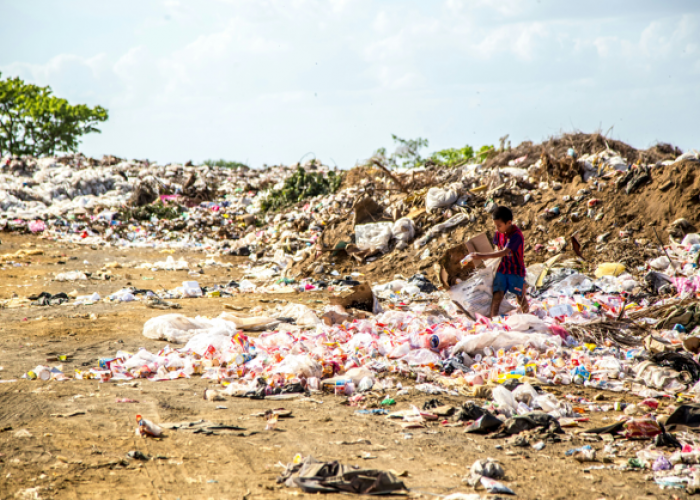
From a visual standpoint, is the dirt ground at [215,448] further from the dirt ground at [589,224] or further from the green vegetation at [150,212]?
the green vegetation at [150,212]

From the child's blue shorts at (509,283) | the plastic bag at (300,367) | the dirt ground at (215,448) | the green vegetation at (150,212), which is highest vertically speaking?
the green vegetation at (150,212)

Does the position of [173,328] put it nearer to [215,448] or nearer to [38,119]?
[215,448]

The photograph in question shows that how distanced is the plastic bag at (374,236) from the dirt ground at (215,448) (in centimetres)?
558

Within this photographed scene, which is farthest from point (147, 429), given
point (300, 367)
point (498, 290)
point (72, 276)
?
point (72, 276)

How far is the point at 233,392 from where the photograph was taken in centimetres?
380

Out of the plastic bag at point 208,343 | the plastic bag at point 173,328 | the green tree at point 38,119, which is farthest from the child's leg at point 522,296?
the green tree at point 38,119

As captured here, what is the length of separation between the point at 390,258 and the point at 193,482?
22.9 feet

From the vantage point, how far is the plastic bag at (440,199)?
951 cm

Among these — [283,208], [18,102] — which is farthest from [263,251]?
[18,102]

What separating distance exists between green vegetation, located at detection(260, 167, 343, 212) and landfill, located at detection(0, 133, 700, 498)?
7 centimetres

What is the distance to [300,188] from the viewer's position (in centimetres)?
1457

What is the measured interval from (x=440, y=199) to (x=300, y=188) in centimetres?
585

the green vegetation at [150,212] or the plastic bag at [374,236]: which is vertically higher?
the green vegetation at [150,212]

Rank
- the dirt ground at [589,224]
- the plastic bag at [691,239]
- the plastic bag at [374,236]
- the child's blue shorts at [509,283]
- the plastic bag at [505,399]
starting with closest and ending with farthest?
the plastic bag at [505,399]
the child's blue shorts at [509,283]
the plastic bag at [691,239]
the dirt ground at [589,224]
the plastic bag at [374,236]
